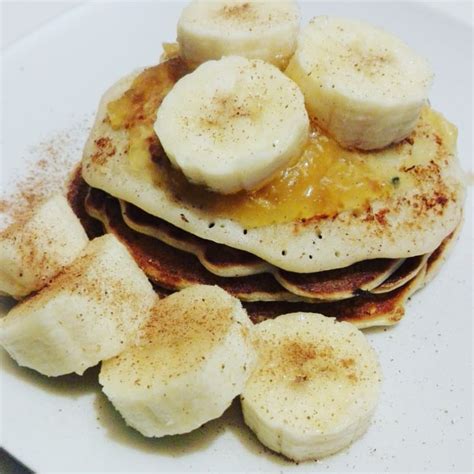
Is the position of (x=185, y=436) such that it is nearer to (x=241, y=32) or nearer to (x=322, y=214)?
(x=322, y=214)

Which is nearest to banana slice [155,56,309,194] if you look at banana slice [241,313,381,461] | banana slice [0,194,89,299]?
banana slice [0,194,89,299]

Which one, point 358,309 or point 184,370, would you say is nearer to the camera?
point 184,370

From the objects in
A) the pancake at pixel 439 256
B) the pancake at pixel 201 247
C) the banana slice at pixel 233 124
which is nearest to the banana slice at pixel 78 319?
the pancake at pixel 201 247

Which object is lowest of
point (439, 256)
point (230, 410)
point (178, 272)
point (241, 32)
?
point (439, 256)

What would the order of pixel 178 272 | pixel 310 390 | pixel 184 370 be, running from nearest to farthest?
pixel 184 370
pixel 310 390
pixel 178 272

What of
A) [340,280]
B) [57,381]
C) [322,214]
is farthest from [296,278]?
[57,381]

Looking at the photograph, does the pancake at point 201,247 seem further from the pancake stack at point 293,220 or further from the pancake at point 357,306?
the pancake at point 357,306

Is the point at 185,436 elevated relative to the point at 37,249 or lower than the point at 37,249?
lower
